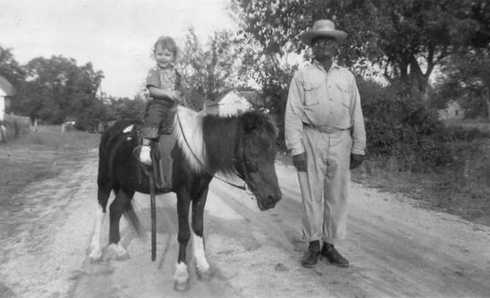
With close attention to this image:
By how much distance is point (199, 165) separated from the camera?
3885 millimetres

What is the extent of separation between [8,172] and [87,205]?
5.94m

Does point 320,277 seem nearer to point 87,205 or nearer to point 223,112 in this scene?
point 223,112

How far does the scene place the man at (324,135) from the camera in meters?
4.16

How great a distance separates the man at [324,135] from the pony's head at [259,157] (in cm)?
67

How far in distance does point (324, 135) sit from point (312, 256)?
124cm

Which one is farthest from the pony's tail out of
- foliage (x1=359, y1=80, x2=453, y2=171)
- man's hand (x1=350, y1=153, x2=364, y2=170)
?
foliage (x1=359, y1=80, x2=453, y2=171)

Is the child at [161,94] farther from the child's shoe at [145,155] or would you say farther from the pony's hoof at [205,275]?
the pony's hoof at [205,275]

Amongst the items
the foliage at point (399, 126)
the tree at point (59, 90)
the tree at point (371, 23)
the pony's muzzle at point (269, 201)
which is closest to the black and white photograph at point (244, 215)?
the pony's muzzle at point (269, 201)

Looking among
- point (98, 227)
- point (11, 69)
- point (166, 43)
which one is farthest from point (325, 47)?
point (11, 69)

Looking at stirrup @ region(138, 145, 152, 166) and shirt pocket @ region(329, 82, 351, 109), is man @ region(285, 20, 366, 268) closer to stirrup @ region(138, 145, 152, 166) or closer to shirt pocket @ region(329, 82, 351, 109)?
shirt pocket @ region(329, 82, 351, 109)

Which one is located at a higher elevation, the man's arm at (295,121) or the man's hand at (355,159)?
the man's arm at (295,121)

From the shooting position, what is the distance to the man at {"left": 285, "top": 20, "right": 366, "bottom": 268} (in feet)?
13.7

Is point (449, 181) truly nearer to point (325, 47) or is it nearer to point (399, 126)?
point (399, 126)

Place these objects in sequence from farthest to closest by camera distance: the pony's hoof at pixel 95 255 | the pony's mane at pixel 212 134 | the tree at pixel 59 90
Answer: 1. the tree at pixel 59 90
2. the pony's hoof at pixel 95 255
3. the pony's mane at pixel 212 134
